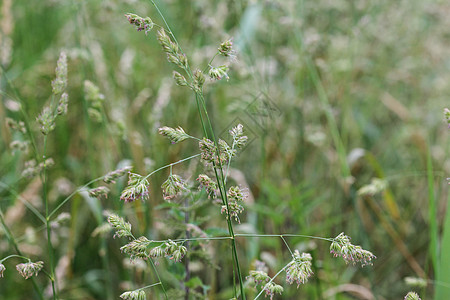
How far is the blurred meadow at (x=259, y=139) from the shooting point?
1747mm

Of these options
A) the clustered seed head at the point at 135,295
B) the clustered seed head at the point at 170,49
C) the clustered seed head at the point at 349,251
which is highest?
the clustered seed head at the point at 170,49

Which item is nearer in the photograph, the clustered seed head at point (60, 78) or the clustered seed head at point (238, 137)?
the clustered seed head at point (238, 137)

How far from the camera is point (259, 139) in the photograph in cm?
243

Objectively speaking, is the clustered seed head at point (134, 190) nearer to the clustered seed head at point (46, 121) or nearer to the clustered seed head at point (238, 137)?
the clustered seed head at point (238, 137)

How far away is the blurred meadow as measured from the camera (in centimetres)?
175

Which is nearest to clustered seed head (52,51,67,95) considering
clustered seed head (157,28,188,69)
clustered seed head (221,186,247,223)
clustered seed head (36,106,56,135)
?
clustered seed head (36,106,56,135)

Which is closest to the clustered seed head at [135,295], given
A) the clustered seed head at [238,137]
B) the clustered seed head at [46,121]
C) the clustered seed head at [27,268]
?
the clustered seed head at [27,268]

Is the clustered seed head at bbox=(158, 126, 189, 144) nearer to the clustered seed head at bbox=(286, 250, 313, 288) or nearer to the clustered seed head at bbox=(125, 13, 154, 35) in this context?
the clustered seed head at bbox=(125, 13, 154, 35)

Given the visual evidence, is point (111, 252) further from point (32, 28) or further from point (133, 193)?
point (32, 28)

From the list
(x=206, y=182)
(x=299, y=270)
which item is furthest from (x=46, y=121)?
(x=299, y=270)

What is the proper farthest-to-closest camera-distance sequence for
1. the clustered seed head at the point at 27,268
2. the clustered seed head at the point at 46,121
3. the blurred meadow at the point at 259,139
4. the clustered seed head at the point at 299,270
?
the blurred meadow at the point at 259,139 < the clustered seed head at the point at 46,121 < the clustered seed head at the point at 27,268 < the clustered seed head at the point at 299,270

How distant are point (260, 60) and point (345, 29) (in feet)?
1.72

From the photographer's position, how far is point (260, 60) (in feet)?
9.36

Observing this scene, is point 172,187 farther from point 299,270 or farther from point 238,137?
point 299,270
